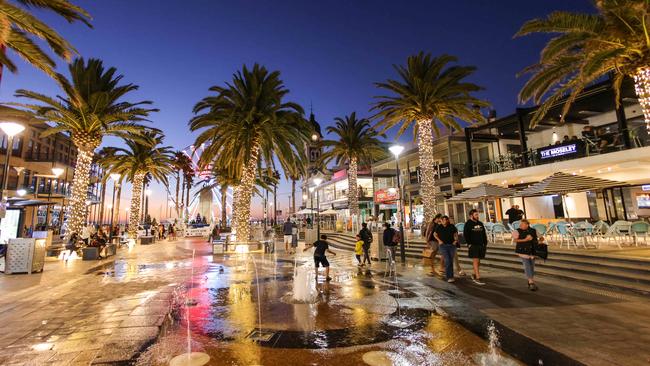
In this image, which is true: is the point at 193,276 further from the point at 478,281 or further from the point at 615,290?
the point at 615,290

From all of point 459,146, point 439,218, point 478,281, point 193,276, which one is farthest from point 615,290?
point 459,146

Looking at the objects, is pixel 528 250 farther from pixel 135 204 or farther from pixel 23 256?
pixel 135 204

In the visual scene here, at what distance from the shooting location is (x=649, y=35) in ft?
31.0

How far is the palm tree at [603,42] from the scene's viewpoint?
31.9 feet

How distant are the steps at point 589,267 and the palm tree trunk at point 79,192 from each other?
772 inches

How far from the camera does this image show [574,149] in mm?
16984

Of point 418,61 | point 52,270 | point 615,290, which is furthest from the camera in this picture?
point 418,61

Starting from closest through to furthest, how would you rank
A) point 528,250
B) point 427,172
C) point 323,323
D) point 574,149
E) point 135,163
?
1. point 323,323
2. point 528,250
3. point 574,149
4. point 427,172
5. point 135,163

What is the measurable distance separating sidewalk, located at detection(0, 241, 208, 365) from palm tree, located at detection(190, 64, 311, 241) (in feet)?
28.9

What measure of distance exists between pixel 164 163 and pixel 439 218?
88.1 feet

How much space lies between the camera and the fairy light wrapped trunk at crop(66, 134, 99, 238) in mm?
17047

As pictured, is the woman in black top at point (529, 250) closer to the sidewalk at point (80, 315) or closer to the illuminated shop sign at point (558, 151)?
the sidewalk at point (80, 315)

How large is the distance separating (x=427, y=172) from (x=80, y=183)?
19693 millimetres

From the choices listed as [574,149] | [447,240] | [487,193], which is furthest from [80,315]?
[574,149]
